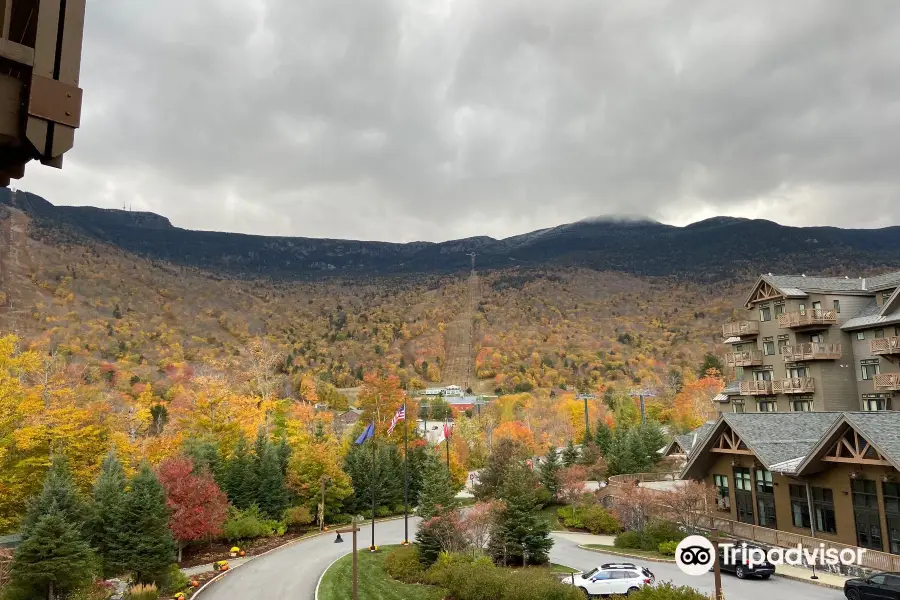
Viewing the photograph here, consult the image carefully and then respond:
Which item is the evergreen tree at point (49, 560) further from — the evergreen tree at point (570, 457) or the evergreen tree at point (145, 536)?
the evergreen tree at point (570, 457)

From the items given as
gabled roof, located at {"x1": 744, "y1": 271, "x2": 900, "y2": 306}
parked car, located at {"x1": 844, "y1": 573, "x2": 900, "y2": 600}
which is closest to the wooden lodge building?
parked car, located at {"x1": 844, "y1": 573, "x2": 900, "y2": 600}

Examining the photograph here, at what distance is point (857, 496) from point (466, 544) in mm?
20663

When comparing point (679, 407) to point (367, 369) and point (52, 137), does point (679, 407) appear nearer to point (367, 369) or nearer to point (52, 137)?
point (52, 137)

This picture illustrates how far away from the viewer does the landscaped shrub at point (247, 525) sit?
43656mm

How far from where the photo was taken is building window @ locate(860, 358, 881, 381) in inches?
1788

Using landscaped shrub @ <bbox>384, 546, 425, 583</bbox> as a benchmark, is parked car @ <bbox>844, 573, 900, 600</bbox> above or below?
above

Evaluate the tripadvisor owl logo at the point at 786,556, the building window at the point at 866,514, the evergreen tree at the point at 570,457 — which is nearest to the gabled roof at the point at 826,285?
the building window at the point at 866,514

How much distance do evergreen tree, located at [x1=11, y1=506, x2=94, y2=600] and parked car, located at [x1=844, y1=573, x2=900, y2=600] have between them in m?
32.5

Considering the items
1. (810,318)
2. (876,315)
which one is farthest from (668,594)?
(876,315)

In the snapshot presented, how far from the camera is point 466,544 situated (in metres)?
32.6

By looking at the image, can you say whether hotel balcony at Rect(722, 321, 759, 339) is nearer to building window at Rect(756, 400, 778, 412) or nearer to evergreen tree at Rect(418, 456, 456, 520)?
building window at Rect(756, 400, 778, 412)

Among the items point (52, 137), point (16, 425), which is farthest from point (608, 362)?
point (52, 137)

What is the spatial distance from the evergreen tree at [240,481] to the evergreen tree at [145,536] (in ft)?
48.5

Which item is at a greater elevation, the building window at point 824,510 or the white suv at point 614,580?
the building window at point 824,510
